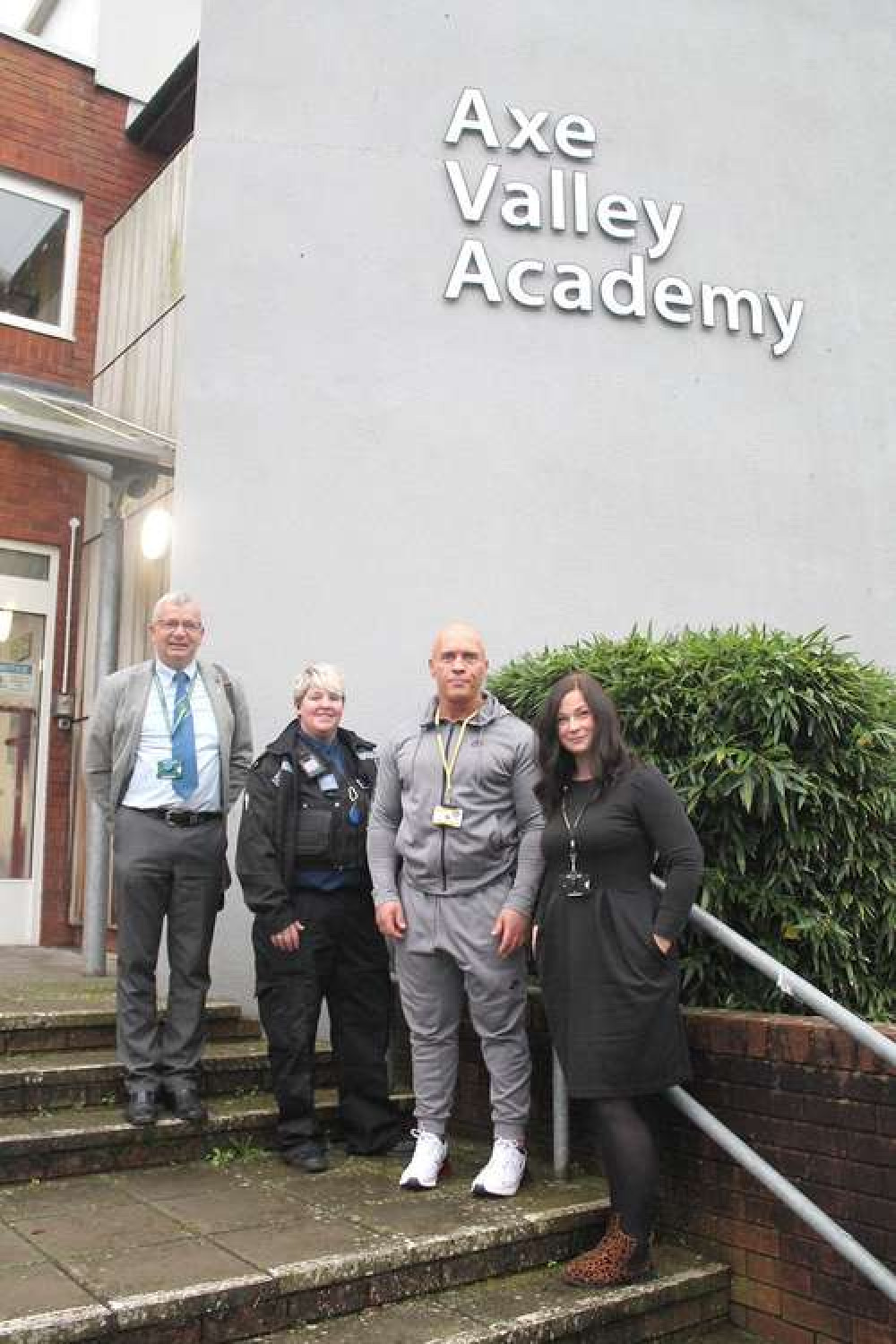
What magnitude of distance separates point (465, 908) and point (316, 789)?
0.71 metres

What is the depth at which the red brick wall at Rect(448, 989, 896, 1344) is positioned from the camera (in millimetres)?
3350

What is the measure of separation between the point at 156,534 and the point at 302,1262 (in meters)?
4.70

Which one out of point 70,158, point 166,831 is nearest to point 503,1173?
point 166,831

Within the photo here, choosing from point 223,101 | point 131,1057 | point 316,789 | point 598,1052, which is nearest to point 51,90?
point 223,101

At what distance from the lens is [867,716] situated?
4.12 m

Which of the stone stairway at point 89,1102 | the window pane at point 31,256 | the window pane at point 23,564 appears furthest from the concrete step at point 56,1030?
the window pane at point 31,256

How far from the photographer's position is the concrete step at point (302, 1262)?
2.98 m

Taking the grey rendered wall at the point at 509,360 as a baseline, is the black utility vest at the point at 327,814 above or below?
below

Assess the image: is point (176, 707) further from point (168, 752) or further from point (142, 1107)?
point (142, 1107)

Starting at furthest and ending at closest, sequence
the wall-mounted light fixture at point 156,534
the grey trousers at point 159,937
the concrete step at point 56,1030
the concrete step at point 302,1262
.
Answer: the wall-mounted light fixture at point 156,534 → the concrete step at point 56,1030 → the grey trousers at point 159,937 → the concrete step at point 302,1262

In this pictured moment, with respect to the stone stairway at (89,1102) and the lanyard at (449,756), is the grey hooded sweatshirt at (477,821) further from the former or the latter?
the stone stairway at (89,1102)

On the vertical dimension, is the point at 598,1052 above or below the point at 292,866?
below

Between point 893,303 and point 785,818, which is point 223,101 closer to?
point 893,303

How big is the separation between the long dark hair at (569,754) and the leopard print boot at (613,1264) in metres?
1.24
